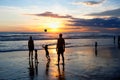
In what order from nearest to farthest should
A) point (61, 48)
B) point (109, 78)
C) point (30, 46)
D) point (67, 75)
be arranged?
point (109, 78) < point (67, 75) < point (61, 48) < point (30, 46)

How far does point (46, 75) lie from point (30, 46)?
19.8 feet

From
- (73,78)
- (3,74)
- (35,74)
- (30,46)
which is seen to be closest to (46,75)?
(35,74)

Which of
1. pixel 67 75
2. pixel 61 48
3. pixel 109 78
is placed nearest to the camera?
pixel 109 78

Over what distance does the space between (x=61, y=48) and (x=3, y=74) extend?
5183 mm

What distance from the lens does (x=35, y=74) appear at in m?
14.1

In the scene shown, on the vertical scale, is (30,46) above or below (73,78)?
above

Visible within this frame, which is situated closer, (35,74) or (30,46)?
A: (35,74)

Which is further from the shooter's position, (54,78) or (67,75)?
(67,75)

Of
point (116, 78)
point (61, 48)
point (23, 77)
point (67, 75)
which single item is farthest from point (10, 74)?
point (116, 78)

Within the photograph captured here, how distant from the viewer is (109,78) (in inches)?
504

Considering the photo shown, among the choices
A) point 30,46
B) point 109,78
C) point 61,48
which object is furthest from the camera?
point 30,46

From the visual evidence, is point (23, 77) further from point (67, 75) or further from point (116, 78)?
point (116, 78)

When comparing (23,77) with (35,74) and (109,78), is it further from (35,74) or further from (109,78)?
(109,78)

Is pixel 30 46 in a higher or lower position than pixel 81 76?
higher
